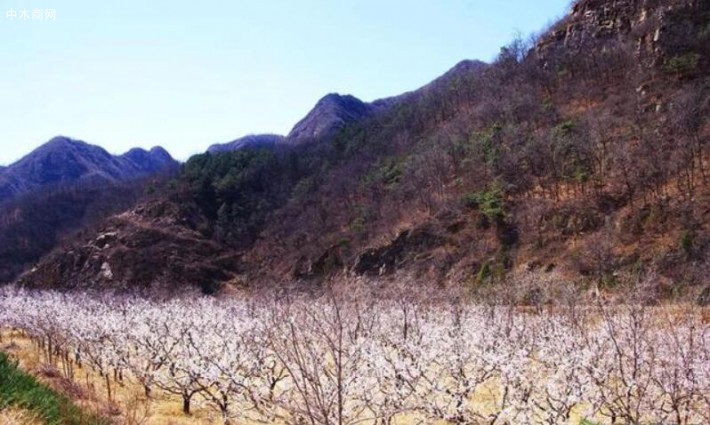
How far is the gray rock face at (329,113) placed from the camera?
178 m

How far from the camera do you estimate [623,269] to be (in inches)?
1339

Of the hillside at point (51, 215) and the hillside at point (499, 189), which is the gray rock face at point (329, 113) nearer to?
the hillside at point (51, 215)

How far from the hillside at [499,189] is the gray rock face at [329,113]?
86229 millimetres

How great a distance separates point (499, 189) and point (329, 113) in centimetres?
13947

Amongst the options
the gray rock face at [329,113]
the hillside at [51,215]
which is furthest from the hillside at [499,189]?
the gray rock face at [329,113]

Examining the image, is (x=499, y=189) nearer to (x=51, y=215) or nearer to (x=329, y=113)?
(x=51, y=215)

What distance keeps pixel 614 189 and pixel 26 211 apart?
108488mm

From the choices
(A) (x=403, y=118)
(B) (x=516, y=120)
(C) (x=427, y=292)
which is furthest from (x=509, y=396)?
(A) (x=403, y=118)

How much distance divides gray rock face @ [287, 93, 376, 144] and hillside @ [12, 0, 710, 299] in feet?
283

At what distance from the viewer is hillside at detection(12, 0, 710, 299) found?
125 feet

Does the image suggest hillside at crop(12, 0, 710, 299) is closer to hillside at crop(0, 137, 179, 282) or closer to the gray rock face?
hillside at crop(0, 137, 179, 282)

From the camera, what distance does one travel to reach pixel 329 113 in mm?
183250

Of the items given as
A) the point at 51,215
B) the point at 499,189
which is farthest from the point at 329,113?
the point at 499,189

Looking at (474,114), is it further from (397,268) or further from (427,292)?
(427,292)
